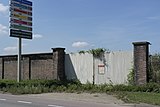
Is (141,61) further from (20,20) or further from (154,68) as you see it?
(20,20)

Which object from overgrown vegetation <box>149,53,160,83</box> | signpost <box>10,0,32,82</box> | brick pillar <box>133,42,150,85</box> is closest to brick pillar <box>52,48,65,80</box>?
signpost <box>10,0,32,82</box>

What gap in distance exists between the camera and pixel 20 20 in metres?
27.8

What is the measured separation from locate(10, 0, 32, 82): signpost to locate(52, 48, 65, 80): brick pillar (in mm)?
2853

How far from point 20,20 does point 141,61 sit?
1080 cm

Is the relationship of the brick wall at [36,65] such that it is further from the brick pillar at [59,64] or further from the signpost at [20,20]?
the signpost at [20,20]

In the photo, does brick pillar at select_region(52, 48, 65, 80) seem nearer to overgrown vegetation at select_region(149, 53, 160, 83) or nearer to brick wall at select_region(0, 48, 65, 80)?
brick wall at select_region(0, 48, 65, 80)

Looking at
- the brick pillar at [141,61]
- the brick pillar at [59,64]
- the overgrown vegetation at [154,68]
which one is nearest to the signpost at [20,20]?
the brick pillar at [59,64]

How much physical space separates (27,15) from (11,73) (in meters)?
6.95

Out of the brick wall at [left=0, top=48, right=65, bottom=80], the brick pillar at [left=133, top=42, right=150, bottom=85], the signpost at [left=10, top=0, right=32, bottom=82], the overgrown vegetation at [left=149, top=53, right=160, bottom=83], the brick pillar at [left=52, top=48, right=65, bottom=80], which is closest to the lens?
the overgrown vegetation at [left=149, top=53, right=160, bottom=83]

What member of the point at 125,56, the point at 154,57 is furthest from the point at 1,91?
the point at 154,57

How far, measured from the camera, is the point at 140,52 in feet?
75.8

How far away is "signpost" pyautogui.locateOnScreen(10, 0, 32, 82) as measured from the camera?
2700 cm

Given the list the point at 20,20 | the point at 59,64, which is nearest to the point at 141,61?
the point at 59,64

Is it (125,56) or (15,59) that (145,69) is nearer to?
(125,56)
